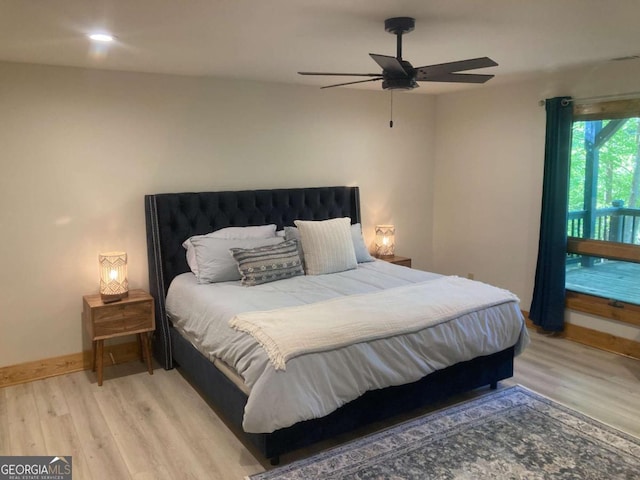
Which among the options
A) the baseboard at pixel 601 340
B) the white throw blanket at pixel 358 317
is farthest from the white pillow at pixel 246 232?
the baseboard at pixel 601 340

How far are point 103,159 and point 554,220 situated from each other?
3845 mm

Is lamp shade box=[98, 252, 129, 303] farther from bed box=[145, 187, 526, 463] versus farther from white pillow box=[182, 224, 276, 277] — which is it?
white pillow box=[182, 224, 276, 277]

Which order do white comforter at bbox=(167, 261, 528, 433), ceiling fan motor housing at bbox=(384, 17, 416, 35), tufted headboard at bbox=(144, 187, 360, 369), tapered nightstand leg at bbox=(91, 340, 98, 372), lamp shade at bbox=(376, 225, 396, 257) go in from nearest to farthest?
1. white comforter at bbox=(167, 261, 528, 433)
2. ceiling fan motor housing at bbox=(384, 17, 416, 35)
3. tapered nightstand leg at bbox=(91, 340, 98, 372)
4. tufted headboard at bbox=(144, 187, 360, 369)
5. lamp shade at bbox=(376, 225, 396, 257)

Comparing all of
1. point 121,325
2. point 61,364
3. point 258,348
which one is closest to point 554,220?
point 258,348

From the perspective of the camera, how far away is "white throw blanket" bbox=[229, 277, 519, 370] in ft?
8.63

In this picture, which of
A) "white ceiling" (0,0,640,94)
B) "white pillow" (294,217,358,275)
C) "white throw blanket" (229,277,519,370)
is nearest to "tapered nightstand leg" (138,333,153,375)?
"white throw blanket" (229,277,519,370)

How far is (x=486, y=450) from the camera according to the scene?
2.80 m

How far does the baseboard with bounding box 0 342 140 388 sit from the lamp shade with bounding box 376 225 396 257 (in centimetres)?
253

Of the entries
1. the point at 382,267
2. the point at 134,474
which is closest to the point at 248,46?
the point at 382,267

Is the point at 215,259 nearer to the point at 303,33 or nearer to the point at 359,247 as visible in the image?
the point at 359,247

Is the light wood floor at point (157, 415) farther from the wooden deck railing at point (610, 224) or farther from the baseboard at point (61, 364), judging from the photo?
the wooden deck railing at point (610, 224)

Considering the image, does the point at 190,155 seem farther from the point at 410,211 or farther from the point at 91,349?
the point at 410,211

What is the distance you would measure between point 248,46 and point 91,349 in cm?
265

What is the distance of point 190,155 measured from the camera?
14.0ft
